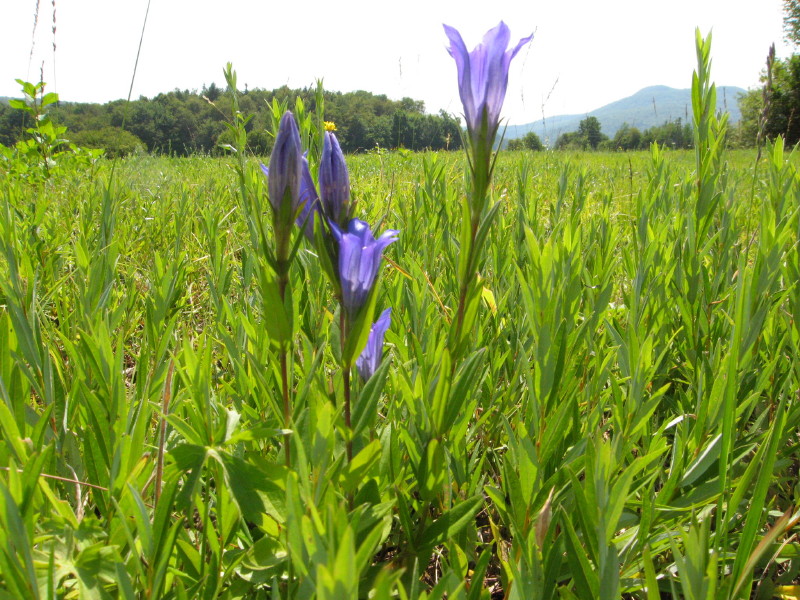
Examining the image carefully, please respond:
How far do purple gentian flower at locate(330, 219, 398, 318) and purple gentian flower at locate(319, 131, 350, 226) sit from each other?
0.05 metres

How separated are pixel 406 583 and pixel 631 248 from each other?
1.56 m

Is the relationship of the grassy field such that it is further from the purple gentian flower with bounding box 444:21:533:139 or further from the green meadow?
the purple gentian flower with bounding box 444:21:533:139

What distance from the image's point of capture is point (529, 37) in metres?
0.67

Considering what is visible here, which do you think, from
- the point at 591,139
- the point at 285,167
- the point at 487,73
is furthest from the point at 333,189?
the point at 591,139

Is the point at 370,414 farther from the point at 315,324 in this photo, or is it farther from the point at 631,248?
the point at 631,248

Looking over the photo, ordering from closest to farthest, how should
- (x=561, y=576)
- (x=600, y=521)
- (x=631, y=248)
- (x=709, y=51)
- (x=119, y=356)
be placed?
(x=600, y=521) → (x=561, y=576) → (x=119, y=356) → (x=709, y=51) → (x=631, y=248)

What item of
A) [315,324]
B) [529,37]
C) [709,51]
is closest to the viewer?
[529,37]

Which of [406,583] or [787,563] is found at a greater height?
[406,583]

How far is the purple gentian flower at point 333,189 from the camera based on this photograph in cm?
72

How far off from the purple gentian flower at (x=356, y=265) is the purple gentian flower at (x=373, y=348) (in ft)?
0.46

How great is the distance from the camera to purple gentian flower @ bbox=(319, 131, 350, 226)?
28.3 inches

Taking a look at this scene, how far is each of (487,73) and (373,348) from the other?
43 centimetres

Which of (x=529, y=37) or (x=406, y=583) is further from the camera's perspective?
(x=406, y=583)

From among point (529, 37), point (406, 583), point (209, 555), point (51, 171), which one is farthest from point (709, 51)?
point (51, 171)
